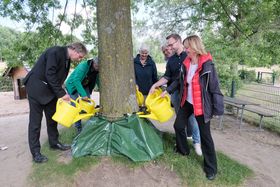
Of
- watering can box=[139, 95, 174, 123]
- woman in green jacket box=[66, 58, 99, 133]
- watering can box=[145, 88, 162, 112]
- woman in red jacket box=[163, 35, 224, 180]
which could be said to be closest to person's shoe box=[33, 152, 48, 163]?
woman in green jacket box=[66, 58, 99, 133]

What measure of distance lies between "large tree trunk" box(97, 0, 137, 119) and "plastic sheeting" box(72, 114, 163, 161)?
0.16 meters

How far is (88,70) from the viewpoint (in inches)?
157

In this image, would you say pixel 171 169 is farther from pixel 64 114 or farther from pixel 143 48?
pixel 143 48

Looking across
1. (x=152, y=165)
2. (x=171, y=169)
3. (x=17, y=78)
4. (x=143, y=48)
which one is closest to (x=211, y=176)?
(x=171, y=169)

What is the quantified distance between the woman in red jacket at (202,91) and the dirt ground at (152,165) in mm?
534

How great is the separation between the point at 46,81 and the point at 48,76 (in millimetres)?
194

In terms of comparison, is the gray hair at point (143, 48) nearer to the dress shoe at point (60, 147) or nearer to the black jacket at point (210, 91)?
the black jacket at point (210, 91)

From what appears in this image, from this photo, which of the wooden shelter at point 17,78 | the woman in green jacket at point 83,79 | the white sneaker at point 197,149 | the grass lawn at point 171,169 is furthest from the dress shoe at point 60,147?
the wooden shelter at point 17,78

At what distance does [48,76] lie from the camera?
329cm

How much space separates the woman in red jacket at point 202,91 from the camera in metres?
2.86

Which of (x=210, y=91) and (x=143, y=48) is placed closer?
(x=210, y=91)

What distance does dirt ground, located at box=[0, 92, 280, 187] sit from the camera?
3062 millimetres

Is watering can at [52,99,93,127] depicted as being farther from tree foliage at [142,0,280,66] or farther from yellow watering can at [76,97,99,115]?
tree foliage at [142,0,280,66]

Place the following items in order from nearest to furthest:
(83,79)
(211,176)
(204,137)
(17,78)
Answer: (204,137) → (211,176) → (83,79) → (17,78)
